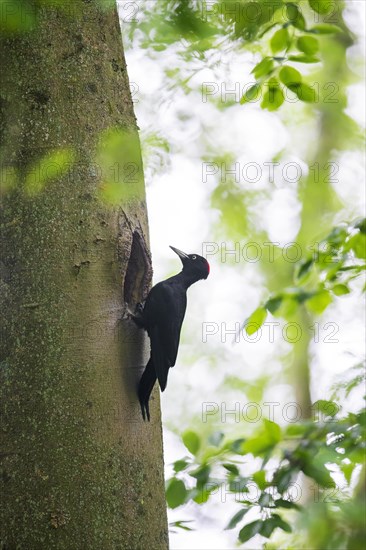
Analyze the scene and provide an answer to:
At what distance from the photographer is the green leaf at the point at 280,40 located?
7.59 feet

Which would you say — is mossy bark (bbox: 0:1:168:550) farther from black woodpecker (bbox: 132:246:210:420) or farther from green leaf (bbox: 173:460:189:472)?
green leaf (bbox: 173:460:189:472)

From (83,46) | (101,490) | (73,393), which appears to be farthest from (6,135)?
(101,490)

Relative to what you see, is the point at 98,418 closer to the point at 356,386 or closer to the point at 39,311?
the point at 39,311

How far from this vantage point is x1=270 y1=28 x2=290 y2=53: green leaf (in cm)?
231

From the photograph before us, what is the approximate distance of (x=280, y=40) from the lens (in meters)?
2.32

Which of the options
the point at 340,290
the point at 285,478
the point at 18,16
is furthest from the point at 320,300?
the point at 18,16

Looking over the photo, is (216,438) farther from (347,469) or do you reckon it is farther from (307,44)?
(307,44)

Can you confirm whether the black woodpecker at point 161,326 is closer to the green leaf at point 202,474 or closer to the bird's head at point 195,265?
the bird's head at point 195,265

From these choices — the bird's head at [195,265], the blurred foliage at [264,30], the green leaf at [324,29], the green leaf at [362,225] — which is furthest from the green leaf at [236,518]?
the bird's head at [195,265]

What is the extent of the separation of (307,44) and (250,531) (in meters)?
1.46

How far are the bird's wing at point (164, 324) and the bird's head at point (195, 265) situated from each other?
0.55 m

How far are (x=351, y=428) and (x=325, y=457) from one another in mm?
180

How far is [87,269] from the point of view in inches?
94.7

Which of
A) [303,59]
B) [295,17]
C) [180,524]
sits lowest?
[180,524]
